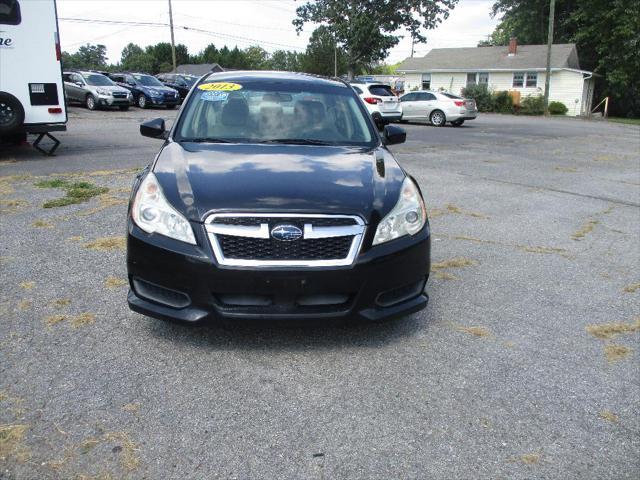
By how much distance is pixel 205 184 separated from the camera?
137 inches

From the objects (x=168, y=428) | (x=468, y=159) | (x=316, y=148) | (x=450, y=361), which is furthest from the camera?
(x=468, y=159)

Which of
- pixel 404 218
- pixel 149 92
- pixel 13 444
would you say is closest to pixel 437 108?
pixel 149 92

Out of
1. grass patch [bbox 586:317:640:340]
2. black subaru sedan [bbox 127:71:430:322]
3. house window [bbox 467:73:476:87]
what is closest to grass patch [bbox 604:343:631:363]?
grass patch [bbox 586:317:640:340]

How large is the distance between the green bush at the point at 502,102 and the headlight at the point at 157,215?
43155 mm

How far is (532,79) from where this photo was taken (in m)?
46.2

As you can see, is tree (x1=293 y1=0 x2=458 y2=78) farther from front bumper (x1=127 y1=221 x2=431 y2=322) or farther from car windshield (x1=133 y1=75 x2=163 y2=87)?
front bumper (x1=127 y1=221 x2=431 y2=322)

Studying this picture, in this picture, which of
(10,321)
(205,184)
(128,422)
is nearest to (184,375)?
(128,422)

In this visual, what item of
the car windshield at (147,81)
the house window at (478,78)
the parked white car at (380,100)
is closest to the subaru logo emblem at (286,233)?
the parked white car at (380,100)

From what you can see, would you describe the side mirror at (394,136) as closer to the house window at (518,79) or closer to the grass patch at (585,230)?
the grass patch at (585,230)

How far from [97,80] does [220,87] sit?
24235 millimetres

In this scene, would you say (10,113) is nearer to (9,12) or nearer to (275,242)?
(9,12)

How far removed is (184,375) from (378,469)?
124 cm

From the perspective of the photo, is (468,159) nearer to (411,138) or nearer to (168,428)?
(411,138)

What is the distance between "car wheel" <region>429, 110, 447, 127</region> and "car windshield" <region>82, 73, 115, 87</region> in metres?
14.6
